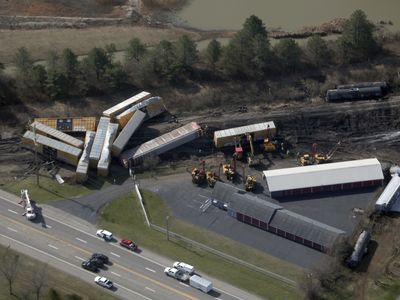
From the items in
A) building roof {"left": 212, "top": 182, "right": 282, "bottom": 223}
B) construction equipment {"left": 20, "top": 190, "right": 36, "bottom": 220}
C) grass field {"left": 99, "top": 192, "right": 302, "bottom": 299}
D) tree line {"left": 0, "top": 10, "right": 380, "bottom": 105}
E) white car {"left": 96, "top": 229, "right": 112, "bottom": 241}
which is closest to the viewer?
grass field {"left": 99, "top": 192, "right": 302, "bottom": 299}

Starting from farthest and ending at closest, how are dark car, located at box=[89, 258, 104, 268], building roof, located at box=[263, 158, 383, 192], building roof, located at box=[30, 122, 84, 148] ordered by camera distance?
building roof, located at box=[30, 122, 84, 148] → building roof, located at box=[263, 158, 383, 192] → dark car, located at box=[89, 258, 104, 268]

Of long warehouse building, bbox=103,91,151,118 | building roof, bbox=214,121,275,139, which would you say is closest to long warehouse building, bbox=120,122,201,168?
building roof, bbox=214,121,275,139

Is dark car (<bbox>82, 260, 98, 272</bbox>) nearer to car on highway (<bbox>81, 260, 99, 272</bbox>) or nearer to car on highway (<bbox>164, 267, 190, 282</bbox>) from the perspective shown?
car on highway (<bbox>81, 260, 99, 272</bbox>)

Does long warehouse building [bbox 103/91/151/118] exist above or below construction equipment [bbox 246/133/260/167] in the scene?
above

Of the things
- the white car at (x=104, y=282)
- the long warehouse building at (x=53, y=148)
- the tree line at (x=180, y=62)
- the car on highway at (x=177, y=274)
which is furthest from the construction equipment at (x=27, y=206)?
the tree line at (x=180, y=62)

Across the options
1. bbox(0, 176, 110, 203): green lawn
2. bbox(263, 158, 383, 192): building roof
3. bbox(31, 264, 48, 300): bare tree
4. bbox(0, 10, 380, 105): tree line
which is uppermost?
bbox(0, 10, 380, 105): tree line

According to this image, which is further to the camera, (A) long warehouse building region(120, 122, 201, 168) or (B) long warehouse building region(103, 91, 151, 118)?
(B) long warehouse building region(103, 91, 151, 118)

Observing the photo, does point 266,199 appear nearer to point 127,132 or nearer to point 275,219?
point 275,219

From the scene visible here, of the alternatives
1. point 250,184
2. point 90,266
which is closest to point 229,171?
point 250,184

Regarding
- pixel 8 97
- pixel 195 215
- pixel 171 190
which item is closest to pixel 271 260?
pixel 195 215
